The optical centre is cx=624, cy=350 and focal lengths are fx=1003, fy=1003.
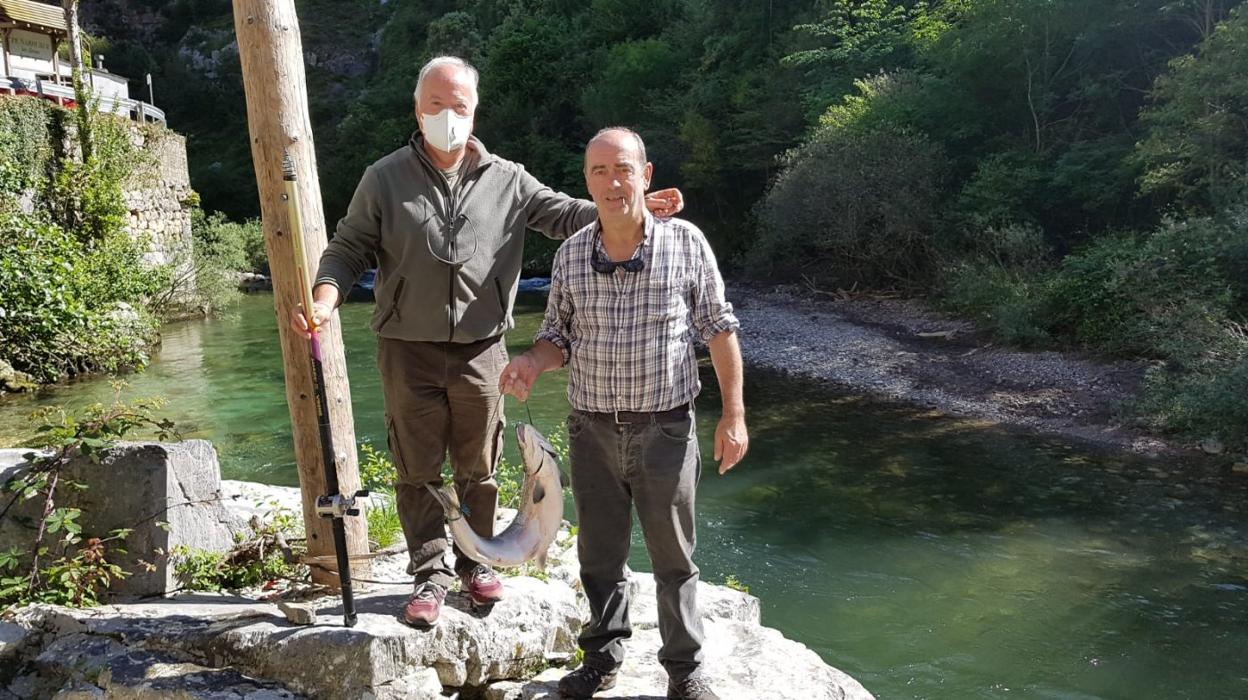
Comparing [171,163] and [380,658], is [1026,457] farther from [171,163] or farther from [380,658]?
[171,163]

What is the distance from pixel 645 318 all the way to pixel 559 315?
34 centimetres

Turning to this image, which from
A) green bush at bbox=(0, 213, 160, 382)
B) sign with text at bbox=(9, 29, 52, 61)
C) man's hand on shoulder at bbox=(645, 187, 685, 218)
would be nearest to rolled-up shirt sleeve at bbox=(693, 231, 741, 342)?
man's hand on shoulder at bbox=(645, 187, 685, 218)

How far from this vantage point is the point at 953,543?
8.73 metres

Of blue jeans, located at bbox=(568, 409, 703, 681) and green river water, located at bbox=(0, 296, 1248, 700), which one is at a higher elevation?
blue jeans, located at bbox=(568, 409, 703, 681)

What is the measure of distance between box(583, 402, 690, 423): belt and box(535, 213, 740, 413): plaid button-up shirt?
0.02 m

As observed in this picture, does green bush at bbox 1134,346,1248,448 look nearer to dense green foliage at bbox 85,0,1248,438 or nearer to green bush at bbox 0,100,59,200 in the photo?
dense green foliage at bbox 85,0,1248,438

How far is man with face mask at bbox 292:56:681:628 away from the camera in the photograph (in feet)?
11.2

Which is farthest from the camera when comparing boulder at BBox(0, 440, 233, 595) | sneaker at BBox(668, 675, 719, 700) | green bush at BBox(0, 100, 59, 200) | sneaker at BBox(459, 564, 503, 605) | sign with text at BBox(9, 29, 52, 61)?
sign with text at BBox(9, 29, 52, 61)

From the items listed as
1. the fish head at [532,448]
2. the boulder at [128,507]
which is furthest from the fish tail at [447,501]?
the boulder at [128,507]

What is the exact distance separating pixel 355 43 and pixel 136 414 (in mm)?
53049

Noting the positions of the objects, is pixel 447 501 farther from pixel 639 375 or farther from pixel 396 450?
pixel 639 375

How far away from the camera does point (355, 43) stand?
53.2 metres

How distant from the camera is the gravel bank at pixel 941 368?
12788 mm

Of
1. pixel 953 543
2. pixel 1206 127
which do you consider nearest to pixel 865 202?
pixel 1206 127
